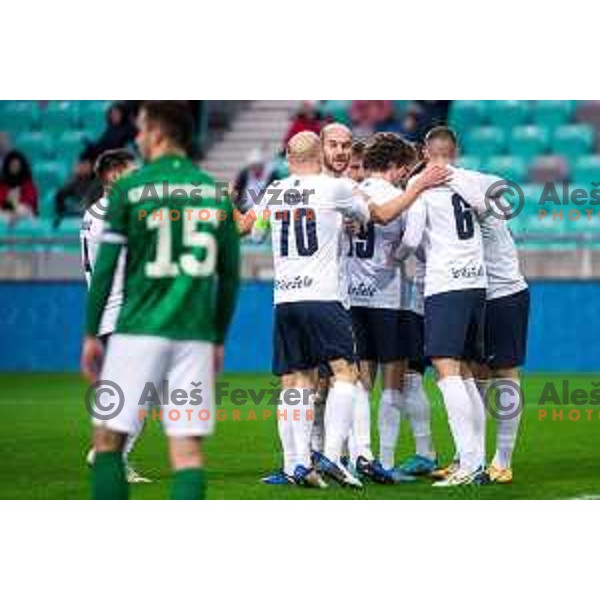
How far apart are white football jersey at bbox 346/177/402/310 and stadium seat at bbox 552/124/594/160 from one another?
13380 mm

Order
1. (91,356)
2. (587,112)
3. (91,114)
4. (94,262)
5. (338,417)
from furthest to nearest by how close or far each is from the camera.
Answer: (91,114), (587,112), (94,262), (338,417), (91,356)

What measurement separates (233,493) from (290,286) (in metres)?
1.15

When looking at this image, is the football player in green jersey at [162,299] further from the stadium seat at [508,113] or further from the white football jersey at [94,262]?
the stadium seat at [508,113]

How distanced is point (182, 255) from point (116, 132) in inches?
614

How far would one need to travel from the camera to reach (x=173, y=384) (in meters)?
7.01

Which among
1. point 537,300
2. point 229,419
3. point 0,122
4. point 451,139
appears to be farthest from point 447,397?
point 0,122

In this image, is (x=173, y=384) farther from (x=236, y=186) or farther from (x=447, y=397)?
(x=236, y=186)

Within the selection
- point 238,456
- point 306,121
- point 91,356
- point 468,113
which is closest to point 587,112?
point 468,113

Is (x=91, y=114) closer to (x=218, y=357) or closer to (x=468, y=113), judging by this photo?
(x=468, y=113)

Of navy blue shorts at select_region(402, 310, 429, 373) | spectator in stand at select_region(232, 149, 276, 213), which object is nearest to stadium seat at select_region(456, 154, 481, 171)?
spectator in stand at select_region(232, 149, 276, 213)

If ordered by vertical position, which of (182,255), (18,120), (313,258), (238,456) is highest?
(18,120)

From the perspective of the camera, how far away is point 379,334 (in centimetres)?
1038

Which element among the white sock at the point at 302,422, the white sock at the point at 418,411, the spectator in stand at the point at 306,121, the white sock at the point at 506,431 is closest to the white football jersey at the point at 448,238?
the white sock at the point at 506,431

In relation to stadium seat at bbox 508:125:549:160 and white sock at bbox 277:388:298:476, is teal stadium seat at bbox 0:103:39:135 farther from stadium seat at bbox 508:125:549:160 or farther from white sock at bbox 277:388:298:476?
white sock at bbox 277:388:298:476
